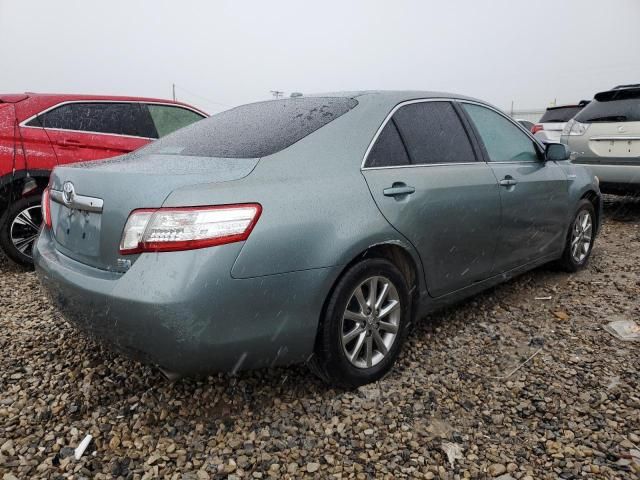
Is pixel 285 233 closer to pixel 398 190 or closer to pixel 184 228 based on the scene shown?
pixel 184 228

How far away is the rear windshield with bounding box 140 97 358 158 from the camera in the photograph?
224cm

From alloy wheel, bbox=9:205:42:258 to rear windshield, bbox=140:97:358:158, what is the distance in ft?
8.01

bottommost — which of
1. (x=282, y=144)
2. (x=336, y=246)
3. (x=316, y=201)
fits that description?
(x=336, y=246)

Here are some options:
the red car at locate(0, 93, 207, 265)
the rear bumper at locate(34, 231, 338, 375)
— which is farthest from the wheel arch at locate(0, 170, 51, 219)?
the rear bumper at locate(34, 231, 338, 375)

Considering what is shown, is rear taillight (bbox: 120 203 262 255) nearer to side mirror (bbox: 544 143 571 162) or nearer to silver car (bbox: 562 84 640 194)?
side mirror (bbox: 544 143 571 162)

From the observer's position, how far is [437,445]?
6.77 ft

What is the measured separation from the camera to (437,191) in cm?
261

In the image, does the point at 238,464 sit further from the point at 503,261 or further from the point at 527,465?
the point at 503,261

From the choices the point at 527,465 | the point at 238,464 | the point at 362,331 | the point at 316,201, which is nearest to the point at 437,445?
the point at 527,465

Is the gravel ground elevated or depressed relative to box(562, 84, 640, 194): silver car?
depressed

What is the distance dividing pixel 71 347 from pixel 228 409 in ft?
3.99

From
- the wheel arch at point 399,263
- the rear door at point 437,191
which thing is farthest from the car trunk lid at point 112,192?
the rear door at point 437,191

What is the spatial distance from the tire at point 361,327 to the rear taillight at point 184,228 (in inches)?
22.8

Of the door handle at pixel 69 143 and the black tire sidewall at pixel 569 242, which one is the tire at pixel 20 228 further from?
the black tire sidewall at pixel 569 242
